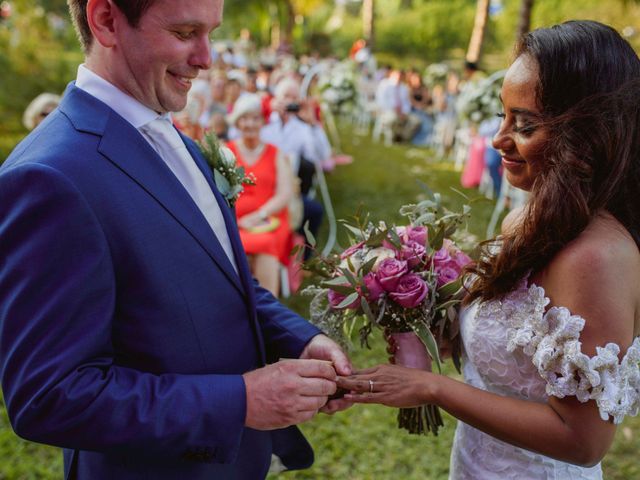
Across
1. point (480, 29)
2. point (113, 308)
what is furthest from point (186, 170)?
point (480, 29)

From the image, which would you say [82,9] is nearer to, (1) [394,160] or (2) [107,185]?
(2) [107,185]

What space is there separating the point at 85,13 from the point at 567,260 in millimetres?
1497

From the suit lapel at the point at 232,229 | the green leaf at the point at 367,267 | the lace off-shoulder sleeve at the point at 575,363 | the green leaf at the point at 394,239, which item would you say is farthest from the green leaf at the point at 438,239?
the suit lapel at the point at 232,229

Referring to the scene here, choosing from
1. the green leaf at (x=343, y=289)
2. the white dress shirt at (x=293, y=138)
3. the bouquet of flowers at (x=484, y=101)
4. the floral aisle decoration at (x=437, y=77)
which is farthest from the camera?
the floral aisle decoration at (x=437, y=77)

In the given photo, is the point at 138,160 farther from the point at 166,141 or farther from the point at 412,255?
the point at 412,255

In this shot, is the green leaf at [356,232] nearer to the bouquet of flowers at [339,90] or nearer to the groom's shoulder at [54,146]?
the groom's shoulder at [54,146]

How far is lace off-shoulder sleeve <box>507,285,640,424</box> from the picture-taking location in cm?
146

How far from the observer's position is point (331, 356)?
6.11 feet

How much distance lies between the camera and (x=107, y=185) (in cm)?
138

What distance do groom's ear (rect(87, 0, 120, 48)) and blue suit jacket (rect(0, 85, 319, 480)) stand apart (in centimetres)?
16

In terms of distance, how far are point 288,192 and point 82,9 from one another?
413 cm

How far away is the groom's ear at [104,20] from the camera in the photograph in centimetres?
144

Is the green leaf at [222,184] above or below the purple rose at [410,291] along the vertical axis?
above

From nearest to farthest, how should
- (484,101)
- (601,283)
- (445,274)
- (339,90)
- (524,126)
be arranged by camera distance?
(601,283) < (524,126) < (445,274) < (484,101) < (339,90)
